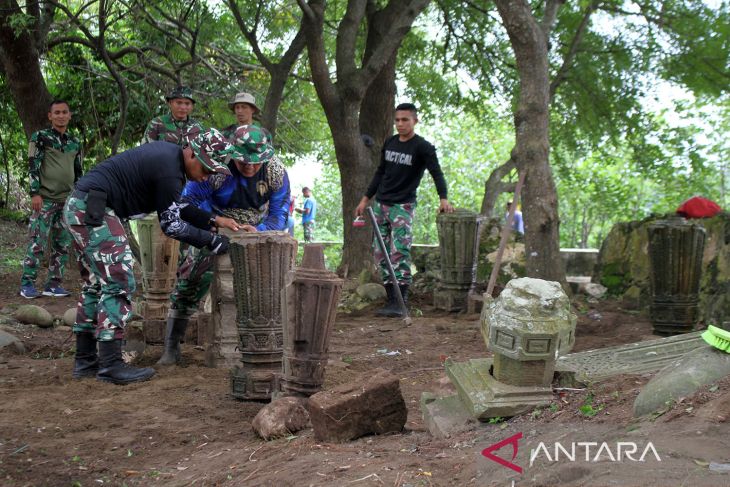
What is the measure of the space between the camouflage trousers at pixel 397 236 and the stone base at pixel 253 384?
3.65 metres

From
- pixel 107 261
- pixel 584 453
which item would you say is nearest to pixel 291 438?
pixel 584 453

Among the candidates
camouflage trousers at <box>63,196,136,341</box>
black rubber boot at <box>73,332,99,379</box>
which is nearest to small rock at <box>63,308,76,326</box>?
black rubber boot at <box>73,332,99,379</box>

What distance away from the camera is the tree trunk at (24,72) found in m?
9.66

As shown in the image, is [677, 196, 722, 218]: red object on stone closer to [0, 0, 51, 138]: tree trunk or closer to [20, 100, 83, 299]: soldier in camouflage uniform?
[20, 100, 83, 299]: soldier in camouflage uniform

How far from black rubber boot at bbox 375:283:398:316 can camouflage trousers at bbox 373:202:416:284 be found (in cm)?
10

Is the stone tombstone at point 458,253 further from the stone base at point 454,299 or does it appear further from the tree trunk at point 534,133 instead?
the tree trunk at point 534,133

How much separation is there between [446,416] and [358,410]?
1.42 feet

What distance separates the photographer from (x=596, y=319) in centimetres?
816

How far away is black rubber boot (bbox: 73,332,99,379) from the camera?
5676mm

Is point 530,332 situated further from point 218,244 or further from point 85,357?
point 85,357

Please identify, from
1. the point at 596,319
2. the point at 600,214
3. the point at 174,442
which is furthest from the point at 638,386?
the point at 600,214

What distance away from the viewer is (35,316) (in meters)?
7.86

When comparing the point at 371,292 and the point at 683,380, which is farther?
the point at 371,292

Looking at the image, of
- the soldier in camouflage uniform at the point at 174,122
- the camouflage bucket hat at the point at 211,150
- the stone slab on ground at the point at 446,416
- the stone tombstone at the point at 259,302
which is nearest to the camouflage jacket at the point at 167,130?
the soldier in camouflage uniform at the point at 174,122
